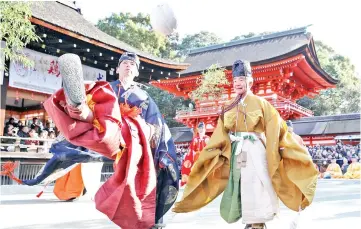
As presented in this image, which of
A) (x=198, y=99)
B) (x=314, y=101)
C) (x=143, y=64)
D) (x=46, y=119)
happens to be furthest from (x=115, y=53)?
(x=314, y=101)

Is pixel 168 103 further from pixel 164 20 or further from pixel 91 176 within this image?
pixel 91 176

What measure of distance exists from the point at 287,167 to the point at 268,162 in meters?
0.20

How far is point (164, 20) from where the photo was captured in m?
8.15

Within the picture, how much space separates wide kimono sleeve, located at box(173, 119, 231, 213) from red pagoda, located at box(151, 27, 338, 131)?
50.7 ft

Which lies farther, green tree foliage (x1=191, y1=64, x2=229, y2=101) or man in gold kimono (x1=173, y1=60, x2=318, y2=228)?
green tree foliage (x1=191, y1=64, x2=229, y2=101)

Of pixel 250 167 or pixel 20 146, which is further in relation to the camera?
pixel 20 146

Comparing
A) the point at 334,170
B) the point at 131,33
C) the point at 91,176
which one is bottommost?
the point at 334,170

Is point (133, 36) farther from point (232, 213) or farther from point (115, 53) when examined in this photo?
point (232, 213)

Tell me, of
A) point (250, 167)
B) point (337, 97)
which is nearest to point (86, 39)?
point (250, 167)

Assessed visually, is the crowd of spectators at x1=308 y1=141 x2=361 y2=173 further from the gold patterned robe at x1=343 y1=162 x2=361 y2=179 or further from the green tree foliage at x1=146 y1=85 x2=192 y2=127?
the green tree foliage at x1=146 y1=85 x2=192 y2=127

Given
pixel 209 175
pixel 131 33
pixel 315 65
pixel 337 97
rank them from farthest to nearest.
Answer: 1. pixel 337 97
2. pixel 131 33
3. pixel 315 65
4. pixel 209 175

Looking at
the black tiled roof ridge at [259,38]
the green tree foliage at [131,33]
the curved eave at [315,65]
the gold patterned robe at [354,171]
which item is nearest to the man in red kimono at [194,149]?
the gold patterned robe at [354,171]

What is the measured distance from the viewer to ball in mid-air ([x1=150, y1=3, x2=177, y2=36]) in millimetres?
8050

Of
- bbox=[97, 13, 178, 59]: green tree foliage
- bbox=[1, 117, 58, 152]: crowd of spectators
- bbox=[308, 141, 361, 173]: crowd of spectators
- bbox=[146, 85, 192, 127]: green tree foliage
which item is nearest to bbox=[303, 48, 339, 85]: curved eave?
bbox=[308, 141, 361, 173]: crowd of spectators
